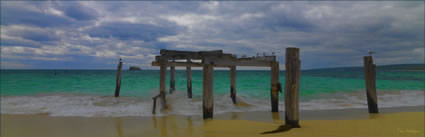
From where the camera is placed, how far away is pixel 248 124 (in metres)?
6.95

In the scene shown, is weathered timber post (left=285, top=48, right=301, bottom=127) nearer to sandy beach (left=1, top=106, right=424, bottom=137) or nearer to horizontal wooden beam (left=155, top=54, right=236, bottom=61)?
sandy beach (left=1, top=106, right=424, bottom=137)

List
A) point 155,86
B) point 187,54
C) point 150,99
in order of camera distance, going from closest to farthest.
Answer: point 187,54 → point 150,99 → point 155,86

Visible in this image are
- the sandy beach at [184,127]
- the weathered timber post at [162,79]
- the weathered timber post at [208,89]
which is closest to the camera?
the sandy beach at [184,127]

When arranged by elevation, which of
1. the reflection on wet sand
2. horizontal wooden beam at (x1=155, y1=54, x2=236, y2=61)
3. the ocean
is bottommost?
the ocean

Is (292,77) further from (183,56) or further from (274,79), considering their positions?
(183,56)

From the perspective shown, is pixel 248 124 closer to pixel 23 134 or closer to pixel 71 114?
pixel 23 134

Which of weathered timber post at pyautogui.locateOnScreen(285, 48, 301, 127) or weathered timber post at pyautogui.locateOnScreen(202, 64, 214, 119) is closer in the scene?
weathered timber post at pyautogui.locateOnScreen(285, 48, 301, 127)

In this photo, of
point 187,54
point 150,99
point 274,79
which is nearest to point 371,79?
point 274,79

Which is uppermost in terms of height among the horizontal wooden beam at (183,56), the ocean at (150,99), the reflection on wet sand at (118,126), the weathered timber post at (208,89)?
the horizontal wooden beam at (183,56)

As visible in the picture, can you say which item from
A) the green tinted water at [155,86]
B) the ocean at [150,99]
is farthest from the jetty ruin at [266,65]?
the green tinted water at [155,86]

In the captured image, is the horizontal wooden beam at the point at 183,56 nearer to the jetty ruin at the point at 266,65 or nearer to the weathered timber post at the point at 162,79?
the jetty ruin at the point at 266,65

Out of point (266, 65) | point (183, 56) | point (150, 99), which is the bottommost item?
point (150, 99)

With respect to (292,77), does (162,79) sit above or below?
below

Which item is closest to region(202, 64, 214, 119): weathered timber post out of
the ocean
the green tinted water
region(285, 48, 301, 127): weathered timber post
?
the ocean
